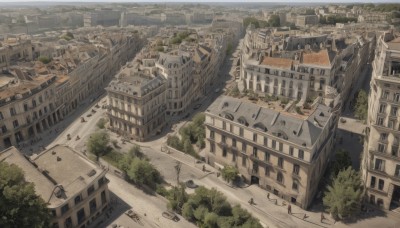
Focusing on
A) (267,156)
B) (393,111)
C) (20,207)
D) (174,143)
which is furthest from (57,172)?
(393,111)

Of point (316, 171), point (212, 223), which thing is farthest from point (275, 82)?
point (212, 223)

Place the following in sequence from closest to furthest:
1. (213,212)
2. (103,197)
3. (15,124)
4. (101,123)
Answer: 1. (213,212)
2. (103,197)
3. (15,124)
4. (101,123)

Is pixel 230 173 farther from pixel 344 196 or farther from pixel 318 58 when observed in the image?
pixel 318 58

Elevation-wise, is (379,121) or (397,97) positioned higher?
(397,97)

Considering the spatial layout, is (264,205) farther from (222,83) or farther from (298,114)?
(222,83)

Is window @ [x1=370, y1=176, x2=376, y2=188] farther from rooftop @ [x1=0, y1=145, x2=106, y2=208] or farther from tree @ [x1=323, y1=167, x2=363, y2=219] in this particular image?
rooftop @ [x1=0, y1=145, x2=106, y2=208]

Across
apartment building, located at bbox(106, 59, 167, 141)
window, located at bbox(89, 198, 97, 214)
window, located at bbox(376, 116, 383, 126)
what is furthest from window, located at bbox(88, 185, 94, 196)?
window, located at bbox(376, 116, 383, 126)
